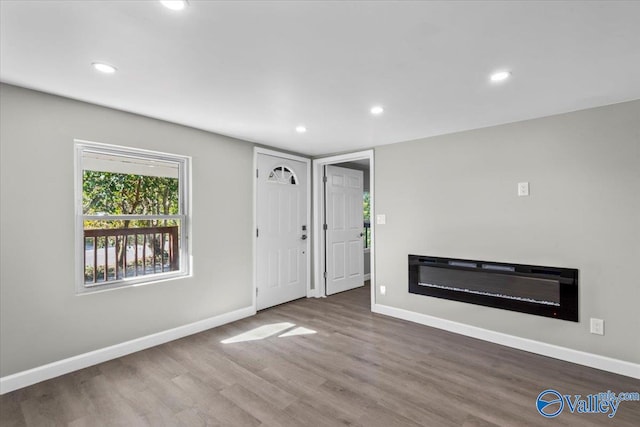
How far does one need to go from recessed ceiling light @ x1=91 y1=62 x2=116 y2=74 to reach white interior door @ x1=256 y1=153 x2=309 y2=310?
215 centimetres

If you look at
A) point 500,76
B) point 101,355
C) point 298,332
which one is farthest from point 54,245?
point 500,76

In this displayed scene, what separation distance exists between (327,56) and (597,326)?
10.3ft

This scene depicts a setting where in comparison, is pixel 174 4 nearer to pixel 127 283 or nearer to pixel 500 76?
pixel 500 76

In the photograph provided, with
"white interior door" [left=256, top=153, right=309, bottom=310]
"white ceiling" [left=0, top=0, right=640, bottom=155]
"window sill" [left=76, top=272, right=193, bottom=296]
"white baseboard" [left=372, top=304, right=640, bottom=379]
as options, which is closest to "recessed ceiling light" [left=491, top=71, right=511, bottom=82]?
"white ceiling" [left=0, top=0, right=640, bottom=155]

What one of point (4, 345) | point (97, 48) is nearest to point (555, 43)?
point (97, 48)

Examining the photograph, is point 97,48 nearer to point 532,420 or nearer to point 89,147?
point 89,147

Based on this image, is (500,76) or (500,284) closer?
(500,76)

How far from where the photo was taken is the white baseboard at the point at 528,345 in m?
2.53

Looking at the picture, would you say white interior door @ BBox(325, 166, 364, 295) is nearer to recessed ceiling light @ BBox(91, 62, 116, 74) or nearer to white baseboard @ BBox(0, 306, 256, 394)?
white baseboard @ BBox(0, 306, 256, 394)

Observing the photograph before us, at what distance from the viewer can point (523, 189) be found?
3.01m

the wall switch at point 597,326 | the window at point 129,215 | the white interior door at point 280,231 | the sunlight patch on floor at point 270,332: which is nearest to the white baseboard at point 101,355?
the sunlight patch on floor at point 270,332

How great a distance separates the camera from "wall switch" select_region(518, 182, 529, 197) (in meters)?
2.99

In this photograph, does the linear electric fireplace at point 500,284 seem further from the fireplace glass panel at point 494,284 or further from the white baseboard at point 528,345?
the white baseboard at point 528,345

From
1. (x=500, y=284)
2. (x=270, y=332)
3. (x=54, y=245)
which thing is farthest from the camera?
(x=270, y=332)
